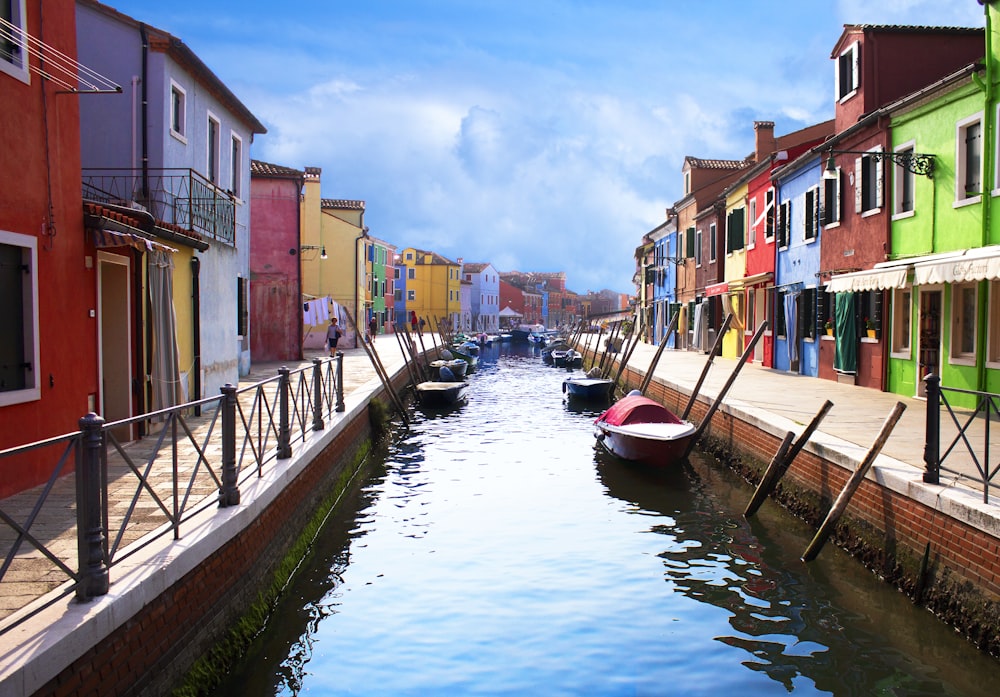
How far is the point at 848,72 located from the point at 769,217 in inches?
247

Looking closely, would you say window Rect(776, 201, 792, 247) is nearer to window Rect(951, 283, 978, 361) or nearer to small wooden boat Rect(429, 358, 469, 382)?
window Rect(951, 283, 978, 361)

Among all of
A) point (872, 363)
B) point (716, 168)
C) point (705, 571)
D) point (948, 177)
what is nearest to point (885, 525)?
point (705, 571)

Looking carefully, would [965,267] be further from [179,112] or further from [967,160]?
[179,112]

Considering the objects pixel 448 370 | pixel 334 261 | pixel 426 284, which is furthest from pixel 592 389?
pixel 426 284

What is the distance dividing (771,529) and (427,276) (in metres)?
70.6

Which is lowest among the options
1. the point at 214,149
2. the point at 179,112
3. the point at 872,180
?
the point at 872,180

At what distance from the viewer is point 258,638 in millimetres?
Answer: 6348

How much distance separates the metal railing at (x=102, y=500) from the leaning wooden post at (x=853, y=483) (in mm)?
5443

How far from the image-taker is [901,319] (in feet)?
49.7

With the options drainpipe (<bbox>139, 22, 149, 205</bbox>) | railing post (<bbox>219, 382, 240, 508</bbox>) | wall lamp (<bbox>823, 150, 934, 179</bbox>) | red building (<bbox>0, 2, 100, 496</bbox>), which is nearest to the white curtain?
red building (<bbox>0, 2, 100, 496</bbox>)

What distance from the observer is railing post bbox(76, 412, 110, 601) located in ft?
13.3

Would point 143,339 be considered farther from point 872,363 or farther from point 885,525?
point 872,363

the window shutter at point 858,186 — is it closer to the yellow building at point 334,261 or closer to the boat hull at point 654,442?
the boat hull at point 654,442

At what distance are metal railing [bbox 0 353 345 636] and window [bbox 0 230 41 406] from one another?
609 millimetres
